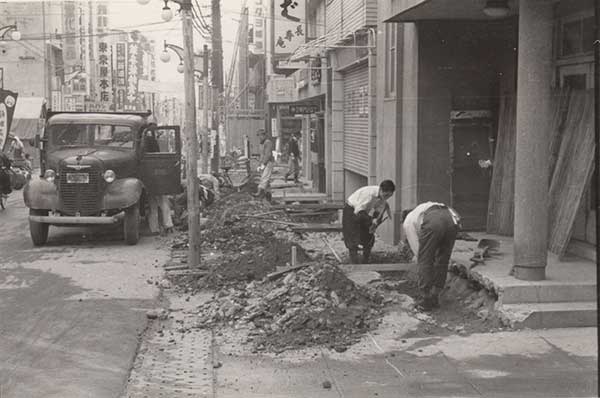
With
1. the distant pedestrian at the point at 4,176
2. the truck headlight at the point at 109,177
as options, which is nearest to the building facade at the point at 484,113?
the truck headlight at the point at 109,177

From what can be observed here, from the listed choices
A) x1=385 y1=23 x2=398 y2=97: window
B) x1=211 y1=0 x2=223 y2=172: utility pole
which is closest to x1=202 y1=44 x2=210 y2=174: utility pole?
x1=211 y1=0 x2=223 y2=172: utility pole

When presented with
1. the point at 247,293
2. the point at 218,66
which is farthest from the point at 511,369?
the point at 218,66

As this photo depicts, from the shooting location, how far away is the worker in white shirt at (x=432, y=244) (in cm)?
887

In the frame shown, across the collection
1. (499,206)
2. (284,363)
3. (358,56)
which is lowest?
(284,363)

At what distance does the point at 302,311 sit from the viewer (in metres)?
8.28

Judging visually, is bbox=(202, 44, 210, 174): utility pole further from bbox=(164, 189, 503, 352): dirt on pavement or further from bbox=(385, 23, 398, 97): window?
bbox=(164, 189, 503, 352): dirt on pavement

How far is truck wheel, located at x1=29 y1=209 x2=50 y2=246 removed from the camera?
15.0 m

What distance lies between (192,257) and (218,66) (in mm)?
19920

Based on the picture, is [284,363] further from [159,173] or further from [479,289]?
[159,173]

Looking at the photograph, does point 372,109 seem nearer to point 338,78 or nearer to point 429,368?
point 338,78

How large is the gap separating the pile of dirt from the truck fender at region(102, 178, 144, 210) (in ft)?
18.5

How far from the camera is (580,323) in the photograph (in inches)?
320

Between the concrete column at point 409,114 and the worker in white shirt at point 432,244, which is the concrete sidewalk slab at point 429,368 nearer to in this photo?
the worker in white shirt at point 432,244

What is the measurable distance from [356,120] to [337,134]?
221 centimetres
